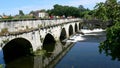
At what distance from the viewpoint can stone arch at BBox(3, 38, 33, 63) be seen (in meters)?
37.2

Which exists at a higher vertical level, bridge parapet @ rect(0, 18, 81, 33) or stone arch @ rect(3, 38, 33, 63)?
bridge parapet @ rect(0, 18, 81, 33)

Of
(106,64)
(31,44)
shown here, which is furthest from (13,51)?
(106,64)

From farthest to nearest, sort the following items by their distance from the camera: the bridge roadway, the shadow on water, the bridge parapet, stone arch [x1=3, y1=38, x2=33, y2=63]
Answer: stone arch [x1=3, y1=38, x2=33, y2=63] < the shadow on water < the bridge roadway < the bridge parapet

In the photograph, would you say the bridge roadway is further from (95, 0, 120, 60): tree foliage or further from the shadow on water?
(95, 0, 120, 60): tree foliage

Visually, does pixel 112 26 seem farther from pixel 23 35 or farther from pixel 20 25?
pixel 20 25

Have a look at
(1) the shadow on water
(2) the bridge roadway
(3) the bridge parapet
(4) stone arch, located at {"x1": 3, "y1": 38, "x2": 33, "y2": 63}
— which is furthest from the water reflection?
(3) the bridge parapet

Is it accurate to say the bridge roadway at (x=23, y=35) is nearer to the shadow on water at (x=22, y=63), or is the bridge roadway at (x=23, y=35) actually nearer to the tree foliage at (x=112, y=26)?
the shadow on water at (x=22, y=63)

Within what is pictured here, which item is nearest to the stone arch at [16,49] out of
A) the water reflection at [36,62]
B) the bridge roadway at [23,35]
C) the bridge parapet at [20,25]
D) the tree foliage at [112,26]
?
→ the bridge roadway at [23,35]

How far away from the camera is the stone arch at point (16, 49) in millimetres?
37188

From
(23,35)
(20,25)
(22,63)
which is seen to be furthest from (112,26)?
(22,63)

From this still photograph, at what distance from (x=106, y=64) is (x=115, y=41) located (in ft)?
46.5

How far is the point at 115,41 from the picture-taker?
20.3 m

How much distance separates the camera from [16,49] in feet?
128

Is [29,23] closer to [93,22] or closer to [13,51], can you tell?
[13,51]
